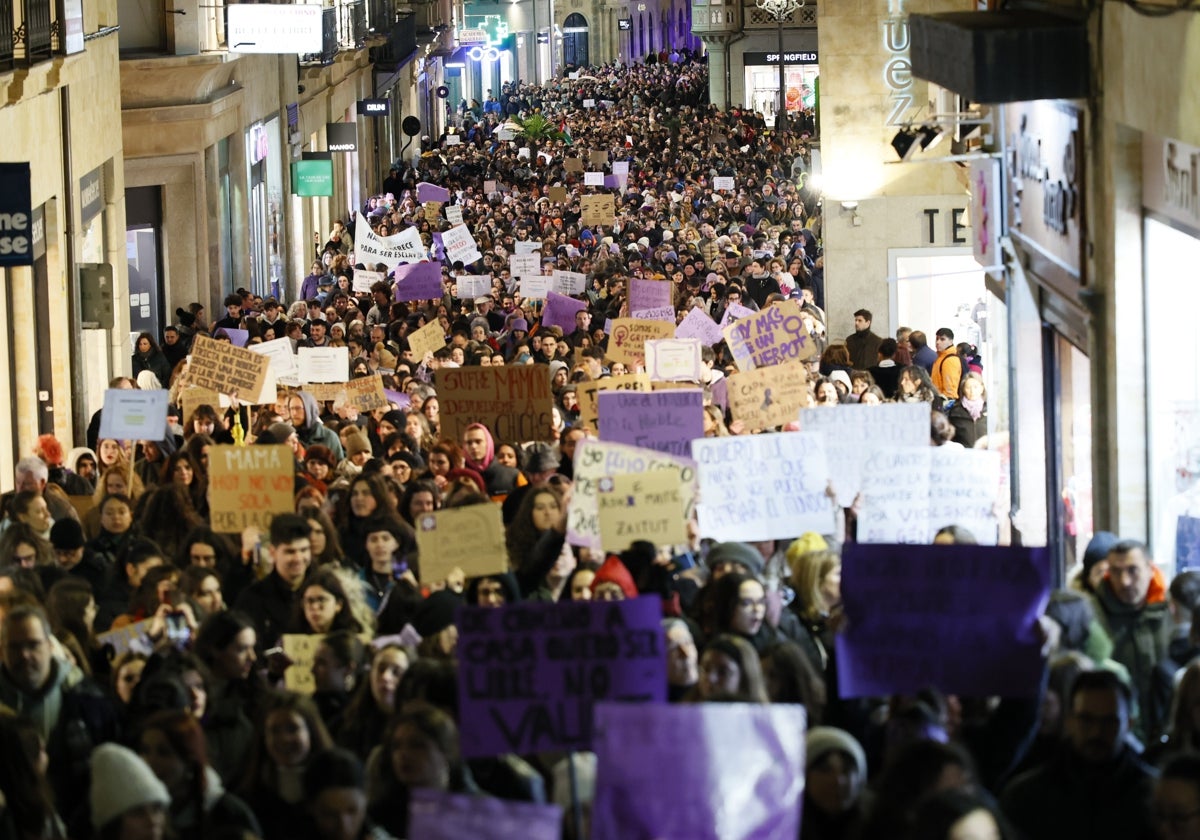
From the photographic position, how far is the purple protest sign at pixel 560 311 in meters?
24.6

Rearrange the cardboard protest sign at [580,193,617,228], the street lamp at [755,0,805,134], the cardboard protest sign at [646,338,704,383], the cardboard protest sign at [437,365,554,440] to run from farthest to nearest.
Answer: the street lamp at [755,0,805,134] < the cardboard protest sign at [580,193,617,228] < the cardboard protest sign at [646,338,704,383] < the cardboard protest sign at [437,365,554,440]

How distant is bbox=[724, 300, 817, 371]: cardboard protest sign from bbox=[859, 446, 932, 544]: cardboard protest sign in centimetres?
521

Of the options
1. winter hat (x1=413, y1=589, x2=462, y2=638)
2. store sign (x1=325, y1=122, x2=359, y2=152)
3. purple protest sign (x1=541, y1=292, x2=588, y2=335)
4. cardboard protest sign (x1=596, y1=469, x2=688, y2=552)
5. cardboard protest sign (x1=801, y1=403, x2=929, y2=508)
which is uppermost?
store sign (x1=325, y1=122, x2=359, y2=152)

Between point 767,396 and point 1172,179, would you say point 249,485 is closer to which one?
point 767,396

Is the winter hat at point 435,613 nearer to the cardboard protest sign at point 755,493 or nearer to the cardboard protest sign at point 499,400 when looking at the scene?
the cardboard protest sign at point 755,493

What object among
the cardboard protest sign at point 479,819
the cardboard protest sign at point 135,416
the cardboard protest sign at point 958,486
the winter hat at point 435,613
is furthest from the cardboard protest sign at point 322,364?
the cardboard protest sign at point 479,819

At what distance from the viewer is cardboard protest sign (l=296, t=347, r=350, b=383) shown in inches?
736

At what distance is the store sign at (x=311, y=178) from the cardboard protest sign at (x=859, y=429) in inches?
1024

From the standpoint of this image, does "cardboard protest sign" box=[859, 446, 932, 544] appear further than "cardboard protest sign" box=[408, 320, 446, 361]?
No

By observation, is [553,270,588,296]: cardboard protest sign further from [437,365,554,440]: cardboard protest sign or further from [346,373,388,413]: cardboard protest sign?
[437,365,554,440]: cardboard protest sign

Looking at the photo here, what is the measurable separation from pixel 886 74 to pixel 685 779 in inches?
854

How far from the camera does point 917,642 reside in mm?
8297

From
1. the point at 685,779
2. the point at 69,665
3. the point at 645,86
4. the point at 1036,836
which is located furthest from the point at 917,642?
the point at 645,86

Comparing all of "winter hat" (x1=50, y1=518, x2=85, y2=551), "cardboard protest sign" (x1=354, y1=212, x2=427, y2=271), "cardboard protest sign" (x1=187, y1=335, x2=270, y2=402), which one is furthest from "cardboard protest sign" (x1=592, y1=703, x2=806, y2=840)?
"cardboard protest sign" (x1=354, y1=212, x2=427, y2=271)
